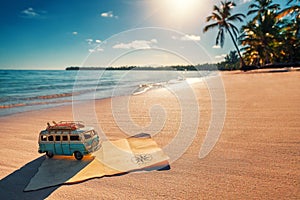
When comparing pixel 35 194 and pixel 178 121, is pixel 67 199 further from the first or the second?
pixel 178 121

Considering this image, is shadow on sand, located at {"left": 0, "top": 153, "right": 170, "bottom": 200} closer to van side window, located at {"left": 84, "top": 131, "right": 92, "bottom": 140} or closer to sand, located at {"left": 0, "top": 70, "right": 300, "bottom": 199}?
sand, located at {"left": 0, "top": 70, "right": 300, "bottom": 199}

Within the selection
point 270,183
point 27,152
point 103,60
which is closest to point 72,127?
point 27,152

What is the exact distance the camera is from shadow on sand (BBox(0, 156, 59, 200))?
8.73 ft

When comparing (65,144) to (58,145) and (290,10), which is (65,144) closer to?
(58,145)

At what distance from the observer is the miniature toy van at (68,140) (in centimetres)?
332

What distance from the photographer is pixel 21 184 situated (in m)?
2.93

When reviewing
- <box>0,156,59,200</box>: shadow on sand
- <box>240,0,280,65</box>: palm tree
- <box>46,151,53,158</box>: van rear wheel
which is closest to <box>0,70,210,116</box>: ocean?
<box>46,151,53,158</box>: van rear wheel

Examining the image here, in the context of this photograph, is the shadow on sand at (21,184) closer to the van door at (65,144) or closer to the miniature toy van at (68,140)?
the miniature toy van at (68,140)

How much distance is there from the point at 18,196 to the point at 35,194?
22cm

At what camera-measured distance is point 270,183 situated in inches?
105

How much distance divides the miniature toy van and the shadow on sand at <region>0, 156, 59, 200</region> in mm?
322

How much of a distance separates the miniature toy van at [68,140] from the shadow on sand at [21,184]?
0.32m

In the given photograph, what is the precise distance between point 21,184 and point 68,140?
0.85 m

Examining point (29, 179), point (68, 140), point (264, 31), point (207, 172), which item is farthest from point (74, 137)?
point (264, 31)
